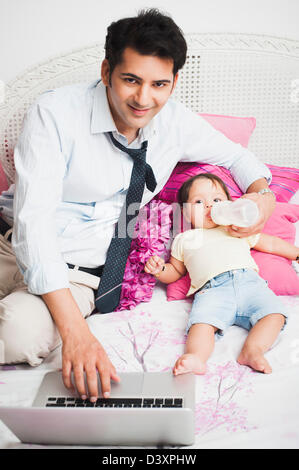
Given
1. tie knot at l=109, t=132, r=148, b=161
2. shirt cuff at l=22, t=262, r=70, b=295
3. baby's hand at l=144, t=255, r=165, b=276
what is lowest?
baby's hand at l=144, t=255, r=165, b=276

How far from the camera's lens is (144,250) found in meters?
1.62

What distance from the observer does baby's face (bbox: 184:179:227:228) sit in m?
1.65

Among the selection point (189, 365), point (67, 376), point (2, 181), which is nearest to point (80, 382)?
point (67, 376)

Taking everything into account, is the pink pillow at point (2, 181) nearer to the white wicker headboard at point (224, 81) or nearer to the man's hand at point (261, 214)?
the white wicker headboard at point (224, 81)

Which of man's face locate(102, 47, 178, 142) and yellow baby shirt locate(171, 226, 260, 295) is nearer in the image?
man's face locate(102, 47, 178, 142)

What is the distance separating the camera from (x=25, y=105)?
6.69 feet

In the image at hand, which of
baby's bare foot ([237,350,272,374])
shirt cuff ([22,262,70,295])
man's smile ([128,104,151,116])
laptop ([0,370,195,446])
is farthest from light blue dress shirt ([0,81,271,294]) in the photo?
baby's bare foot ([237,350,272,374])

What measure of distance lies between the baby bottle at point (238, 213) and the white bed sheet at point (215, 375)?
0.29 metres

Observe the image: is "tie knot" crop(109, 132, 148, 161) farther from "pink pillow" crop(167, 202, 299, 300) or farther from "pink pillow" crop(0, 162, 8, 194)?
"pink pillow" crop(0, 162, 8, 194)

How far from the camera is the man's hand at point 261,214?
62.5 inches

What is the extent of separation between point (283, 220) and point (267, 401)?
2.70 feet

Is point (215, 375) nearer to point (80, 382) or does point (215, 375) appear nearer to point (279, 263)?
point (80, 382)

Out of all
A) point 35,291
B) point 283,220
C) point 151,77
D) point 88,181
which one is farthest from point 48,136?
point 283,220

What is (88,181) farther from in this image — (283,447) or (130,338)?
(283,447)
